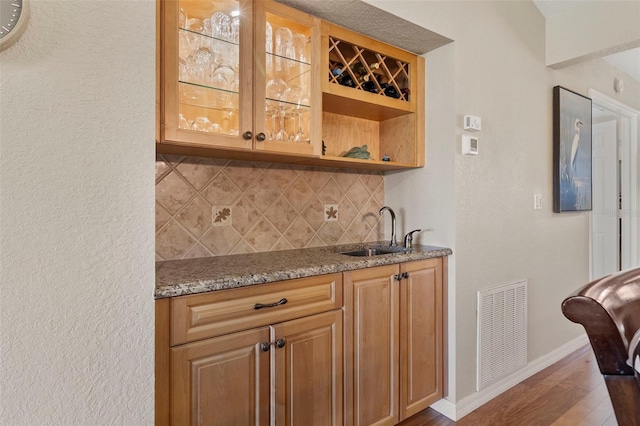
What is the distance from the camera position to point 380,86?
2.07m

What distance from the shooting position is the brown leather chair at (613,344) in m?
0.65

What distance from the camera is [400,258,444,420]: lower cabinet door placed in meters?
1.83

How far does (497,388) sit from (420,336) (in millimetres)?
815

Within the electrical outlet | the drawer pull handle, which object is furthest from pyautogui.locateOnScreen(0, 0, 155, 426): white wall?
the electrical outlet

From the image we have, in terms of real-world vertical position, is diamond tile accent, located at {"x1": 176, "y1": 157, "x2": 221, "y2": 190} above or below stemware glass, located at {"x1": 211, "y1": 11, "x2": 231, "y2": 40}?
below

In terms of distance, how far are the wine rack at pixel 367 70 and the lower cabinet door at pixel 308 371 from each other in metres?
1.25

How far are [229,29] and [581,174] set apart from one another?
2928 millimetres

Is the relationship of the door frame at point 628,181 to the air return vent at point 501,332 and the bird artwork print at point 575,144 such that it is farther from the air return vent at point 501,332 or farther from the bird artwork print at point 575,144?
the air return vent at point 501,332

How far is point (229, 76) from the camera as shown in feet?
4.95

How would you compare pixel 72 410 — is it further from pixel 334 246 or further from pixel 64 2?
pixel 334 246

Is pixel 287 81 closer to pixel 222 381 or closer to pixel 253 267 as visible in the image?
pixel 253 267

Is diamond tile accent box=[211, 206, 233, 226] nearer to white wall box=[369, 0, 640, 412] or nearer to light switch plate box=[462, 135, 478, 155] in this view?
white wall box=[369, 0, 640, 412]

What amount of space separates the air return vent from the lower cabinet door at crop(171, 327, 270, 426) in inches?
56.7

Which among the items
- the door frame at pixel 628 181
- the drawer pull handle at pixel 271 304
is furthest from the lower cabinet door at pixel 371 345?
the door frame at pixel 628 181
